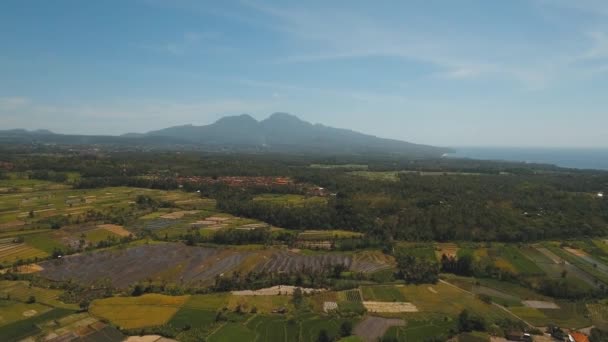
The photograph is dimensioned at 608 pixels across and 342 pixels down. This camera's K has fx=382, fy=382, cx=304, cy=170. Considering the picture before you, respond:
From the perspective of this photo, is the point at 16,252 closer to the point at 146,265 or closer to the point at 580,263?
the point at 146,265

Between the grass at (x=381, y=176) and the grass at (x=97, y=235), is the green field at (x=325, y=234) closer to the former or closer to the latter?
the grass at (x=97, y=235)

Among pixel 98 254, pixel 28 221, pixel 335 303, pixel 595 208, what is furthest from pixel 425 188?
pixel 28 221

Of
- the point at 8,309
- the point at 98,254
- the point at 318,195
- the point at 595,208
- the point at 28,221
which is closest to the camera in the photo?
the point at 8,309

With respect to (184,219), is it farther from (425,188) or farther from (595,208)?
(595,208)

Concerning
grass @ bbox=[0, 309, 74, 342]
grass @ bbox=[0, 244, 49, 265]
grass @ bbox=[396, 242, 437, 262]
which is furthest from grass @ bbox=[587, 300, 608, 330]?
grass @ bbox=[0, 244, 49, 265]

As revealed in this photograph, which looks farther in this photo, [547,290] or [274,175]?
[274,175]

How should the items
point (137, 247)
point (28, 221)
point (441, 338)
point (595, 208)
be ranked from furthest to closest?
point (595, 208) → point (28, 221) → point (137, 247) → point (441, 338)

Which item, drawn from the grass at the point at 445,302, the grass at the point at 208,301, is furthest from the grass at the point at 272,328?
the grass at the point at 445,302
